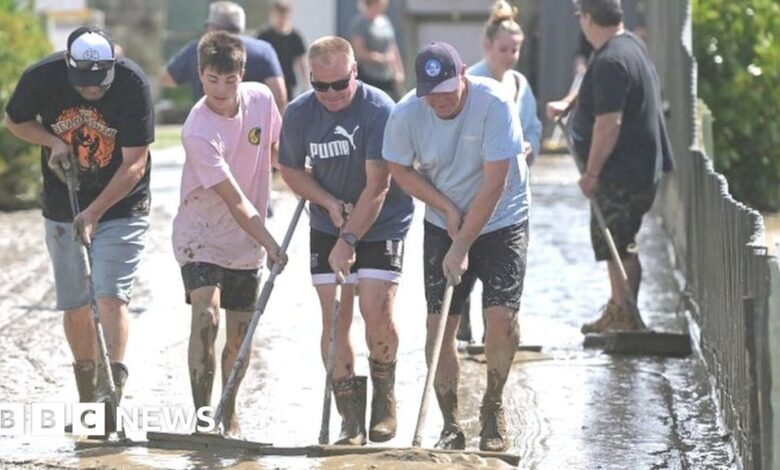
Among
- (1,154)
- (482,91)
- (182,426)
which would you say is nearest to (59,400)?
(182,426)

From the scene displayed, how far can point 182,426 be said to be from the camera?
9000 mm

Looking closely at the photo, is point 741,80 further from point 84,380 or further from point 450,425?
point 84,380

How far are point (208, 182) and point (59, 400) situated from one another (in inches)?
65.3

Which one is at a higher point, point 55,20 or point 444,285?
point 55,20

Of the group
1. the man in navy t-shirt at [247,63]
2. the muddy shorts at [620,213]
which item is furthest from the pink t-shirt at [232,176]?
the man in navy t-shirt at [247,63]

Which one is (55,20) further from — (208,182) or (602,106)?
(208,182)

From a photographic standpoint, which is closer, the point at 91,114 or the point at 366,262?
the point at 366,262

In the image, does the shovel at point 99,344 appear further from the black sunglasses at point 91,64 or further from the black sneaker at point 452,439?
the black sneaker at point 452,439

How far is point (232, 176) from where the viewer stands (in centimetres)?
895

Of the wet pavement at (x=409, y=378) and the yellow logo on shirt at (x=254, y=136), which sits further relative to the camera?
the yellow logo on shirt at (x=254, y=136)

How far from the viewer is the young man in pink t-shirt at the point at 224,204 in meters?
8.86

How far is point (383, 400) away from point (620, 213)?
334 cm

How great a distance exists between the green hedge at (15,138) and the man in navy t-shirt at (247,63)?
3381 mm

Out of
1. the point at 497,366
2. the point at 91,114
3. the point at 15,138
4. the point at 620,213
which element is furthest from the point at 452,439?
the point at 15,138
